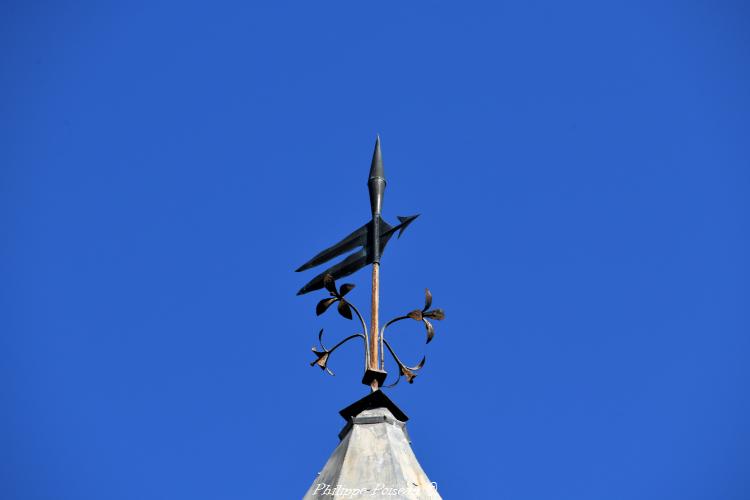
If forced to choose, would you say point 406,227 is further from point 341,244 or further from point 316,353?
point 316,353

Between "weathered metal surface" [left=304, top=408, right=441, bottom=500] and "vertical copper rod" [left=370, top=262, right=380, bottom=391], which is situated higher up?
"vertical copper rod" [left=370, top=262, right=380, bottom=391]

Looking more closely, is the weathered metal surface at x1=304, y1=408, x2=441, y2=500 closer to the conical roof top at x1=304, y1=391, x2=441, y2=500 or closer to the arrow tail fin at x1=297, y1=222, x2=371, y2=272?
the conical roof top at x1=304, y1=391, x2=441, y2=500

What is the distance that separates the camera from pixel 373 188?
314 inches

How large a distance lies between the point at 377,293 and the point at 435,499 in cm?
170

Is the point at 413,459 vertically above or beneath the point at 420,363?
beneath

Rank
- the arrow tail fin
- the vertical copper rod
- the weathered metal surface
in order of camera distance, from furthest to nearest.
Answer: the arrow tail fin < the vertical copper rod < the weathered metal surface

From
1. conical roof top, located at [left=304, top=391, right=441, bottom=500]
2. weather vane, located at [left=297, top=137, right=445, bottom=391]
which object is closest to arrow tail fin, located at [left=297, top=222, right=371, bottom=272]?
weather vane, located at [left=297, top=137, right=445, bottom=391]

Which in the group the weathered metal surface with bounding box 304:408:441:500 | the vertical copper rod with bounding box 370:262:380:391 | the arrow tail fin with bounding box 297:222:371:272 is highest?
the arrow tail fin with bounding box 297:222:371:272

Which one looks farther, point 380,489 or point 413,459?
point 413,459

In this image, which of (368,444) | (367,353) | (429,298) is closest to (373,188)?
(429,298)

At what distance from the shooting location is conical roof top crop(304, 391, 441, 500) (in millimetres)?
5750

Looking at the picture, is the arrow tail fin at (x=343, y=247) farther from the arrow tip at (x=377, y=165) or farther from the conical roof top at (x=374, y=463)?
the conical roof top at (x=374, y=463)

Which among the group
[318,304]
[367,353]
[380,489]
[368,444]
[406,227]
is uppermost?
[406,227]

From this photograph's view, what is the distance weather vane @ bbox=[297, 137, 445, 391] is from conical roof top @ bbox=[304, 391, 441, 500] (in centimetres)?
30
